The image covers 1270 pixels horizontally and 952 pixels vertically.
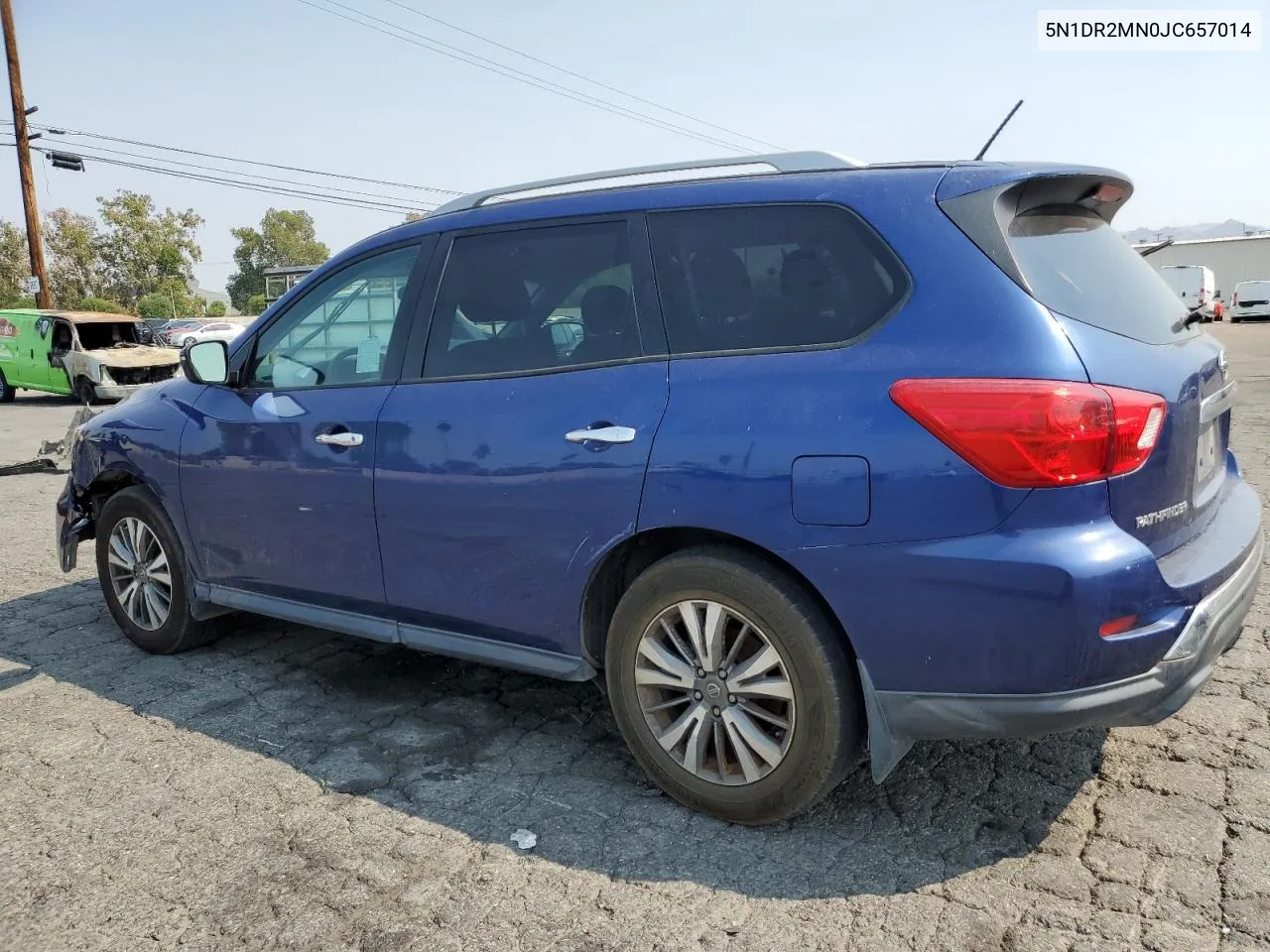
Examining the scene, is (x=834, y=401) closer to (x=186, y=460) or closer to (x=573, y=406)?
(x=573, y=406)

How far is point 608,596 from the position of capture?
3297 millimetres

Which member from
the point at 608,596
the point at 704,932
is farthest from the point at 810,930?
the point at 608,596

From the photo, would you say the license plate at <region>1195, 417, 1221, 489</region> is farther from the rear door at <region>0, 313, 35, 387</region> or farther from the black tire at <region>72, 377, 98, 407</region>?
the rear door at <region>0, 313, 35, 387</region>

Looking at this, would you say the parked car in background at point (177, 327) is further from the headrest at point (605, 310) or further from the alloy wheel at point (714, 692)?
the alloy wheel at point (714, 692)

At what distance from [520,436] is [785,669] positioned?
3.63ft

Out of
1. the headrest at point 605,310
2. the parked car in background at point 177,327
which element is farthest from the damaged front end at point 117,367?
the parked car in background at point 177,327

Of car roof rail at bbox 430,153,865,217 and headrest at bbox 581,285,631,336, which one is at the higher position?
car roof rail at bbox 430,153,865,217

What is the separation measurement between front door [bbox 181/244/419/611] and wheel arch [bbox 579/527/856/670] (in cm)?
90

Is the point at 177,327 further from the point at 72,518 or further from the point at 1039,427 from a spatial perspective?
the point at 1039,427

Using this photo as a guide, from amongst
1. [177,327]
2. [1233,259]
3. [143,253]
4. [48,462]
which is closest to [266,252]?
[143,253]

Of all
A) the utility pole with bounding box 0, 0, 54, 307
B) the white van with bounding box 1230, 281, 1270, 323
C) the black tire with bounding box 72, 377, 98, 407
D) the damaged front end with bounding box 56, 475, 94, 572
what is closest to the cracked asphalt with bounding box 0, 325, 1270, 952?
the damaged front end with bounding box 56, 475, 94, 572

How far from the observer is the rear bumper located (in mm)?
2543

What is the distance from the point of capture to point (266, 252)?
105 m

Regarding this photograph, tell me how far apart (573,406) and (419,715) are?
1.53 metres
